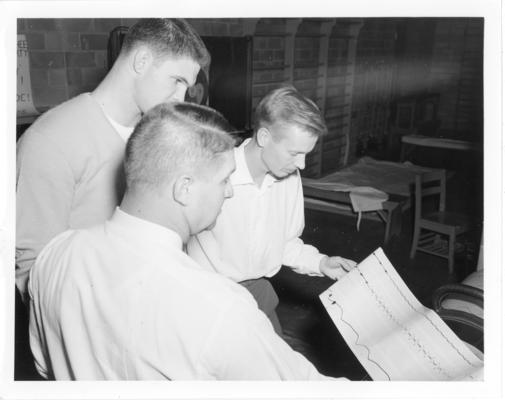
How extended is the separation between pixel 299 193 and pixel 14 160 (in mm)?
900

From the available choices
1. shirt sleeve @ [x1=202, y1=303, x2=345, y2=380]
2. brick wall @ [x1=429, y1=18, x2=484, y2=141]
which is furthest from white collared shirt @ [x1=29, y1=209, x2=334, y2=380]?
brick wall @ [x1=429, y1=18, x2=484, y2=141]

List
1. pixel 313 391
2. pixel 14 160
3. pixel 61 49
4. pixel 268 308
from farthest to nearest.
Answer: pixel 61 49, pixel 268 308, pixel 14 160, pixel 313 391

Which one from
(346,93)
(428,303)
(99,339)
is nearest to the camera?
(99,339)

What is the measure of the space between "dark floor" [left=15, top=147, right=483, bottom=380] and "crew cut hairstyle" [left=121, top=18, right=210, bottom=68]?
1.16 m

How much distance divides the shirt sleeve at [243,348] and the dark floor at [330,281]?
1160 millimetres

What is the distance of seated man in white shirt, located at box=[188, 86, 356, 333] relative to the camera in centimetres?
140

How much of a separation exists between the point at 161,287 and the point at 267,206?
2.57 ft

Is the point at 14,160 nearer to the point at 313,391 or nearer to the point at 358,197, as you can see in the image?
the point at 313,391

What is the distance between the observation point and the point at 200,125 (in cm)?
83

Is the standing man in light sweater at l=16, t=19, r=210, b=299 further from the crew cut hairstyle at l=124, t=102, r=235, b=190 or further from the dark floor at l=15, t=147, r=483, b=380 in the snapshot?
the dark floor at l=15, t=147, r=483, b=380

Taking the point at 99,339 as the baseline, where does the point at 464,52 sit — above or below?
above

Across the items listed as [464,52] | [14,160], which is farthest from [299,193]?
[464,52]

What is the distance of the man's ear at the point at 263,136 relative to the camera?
143 cm

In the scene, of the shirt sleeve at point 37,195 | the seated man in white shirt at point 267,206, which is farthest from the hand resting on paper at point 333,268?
the shirt sleeve at point 37,195
